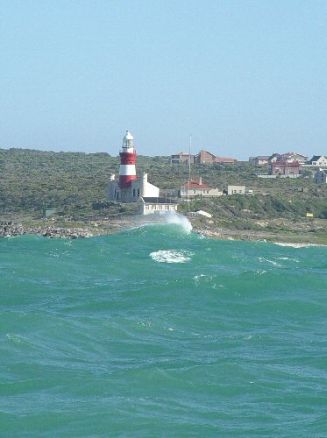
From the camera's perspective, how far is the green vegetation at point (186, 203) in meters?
95.1

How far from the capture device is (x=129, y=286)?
52.2 m

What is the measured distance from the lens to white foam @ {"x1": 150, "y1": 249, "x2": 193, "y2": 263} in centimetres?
6569

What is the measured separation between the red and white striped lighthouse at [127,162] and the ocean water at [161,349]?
28.6 metres

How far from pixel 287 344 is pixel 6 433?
13658 mm

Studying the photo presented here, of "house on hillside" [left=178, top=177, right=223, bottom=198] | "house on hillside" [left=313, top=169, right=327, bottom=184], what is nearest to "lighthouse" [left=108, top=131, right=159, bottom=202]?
"house on hillside" [left=178, top=177, right=223, bottom=198]

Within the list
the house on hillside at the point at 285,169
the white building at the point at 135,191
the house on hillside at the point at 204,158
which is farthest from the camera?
the house on hillside at the point at 204,158

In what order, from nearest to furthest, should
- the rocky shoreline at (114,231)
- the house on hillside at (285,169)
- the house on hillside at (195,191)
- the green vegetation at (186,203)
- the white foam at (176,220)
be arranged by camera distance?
the rocky shoreline at (114,231), the white foam at (176,220), the green vegetation at (186,203), the house on hillside at (195,191), the house on hillside at (285,169)

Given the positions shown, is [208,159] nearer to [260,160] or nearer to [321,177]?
[260,160]

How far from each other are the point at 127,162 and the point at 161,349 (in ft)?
190

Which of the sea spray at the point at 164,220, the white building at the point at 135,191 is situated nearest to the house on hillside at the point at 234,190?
the white building at the point at 135,191

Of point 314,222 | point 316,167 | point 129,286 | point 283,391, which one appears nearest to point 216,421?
point 283,391

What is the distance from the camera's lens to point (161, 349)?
35.8 m

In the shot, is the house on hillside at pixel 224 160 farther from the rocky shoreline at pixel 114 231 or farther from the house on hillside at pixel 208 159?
the rocky shoreline at pixel 114 231

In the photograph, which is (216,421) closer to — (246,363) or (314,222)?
(246,363)
